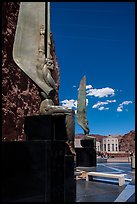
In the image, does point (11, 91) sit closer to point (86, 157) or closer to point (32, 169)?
point (86, 157)

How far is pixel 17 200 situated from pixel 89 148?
8.36m

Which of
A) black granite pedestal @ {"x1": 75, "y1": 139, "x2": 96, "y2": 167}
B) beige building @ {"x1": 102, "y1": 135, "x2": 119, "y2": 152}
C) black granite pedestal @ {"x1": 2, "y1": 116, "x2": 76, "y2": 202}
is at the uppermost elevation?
black granite pedestal @ {"x1": 2, "y1": 116, "x2": 76, "y2": 202}

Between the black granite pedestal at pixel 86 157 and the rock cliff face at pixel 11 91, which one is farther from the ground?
the rock cliff face at pixel 11 91

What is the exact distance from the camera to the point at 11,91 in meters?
12.9

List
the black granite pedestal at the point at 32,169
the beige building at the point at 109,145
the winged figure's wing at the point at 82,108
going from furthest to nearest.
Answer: the beige building at the point at 109,145 < the winged figure's wing at the point at 82,108 < the black granite pedestal at the point at 32,169

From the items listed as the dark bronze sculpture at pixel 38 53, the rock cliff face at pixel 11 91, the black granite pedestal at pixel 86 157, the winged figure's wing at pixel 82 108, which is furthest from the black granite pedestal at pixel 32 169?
the winged figure's wing at pixel 82 108

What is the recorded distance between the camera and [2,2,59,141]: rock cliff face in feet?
39.8

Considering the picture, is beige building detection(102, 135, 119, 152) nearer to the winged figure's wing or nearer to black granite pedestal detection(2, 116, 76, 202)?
the winged figure's wing

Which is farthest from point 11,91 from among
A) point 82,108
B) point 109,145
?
point 109,145

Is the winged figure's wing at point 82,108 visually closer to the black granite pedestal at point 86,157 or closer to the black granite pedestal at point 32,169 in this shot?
the black granite pedestal at point 86,157

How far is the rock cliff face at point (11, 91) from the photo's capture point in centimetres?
1212

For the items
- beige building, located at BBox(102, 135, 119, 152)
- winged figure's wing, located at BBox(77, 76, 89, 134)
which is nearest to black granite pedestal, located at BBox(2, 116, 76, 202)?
winged figure's wing, located at BBox(77, 76, 89, 134)

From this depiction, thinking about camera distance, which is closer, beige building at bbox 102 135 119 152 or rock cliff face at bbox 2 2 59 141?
rock cliff face at bbox 2 2 59 141


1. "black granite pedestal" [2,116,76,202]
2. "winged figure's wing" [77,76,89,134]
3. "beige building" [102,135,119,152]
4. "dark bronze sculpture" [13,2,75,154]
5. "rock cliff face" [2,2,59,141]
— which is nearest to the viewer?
"black granite pedestal" [2,116,76,202]
